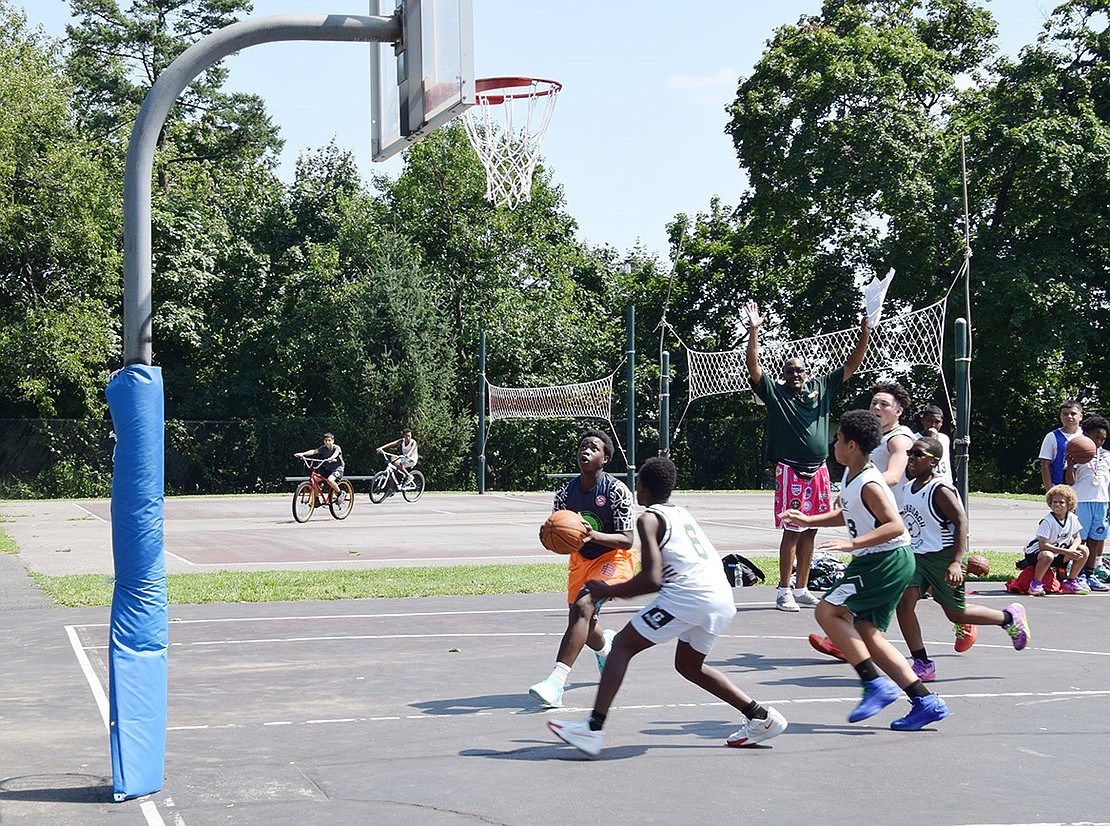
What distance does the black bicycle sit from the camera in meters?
33.1

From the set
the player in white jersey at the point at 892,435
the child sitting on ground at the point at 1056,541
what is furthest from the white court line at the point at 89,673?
the child sitting on ground at the point at 1056,541

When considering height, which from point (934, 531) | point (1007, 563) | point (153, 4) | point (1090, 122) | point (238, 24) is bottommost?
point (1007, 563)

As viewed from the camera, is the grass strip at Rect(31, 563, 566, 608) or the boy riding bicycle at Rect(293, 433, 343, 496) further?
the boy riding bicycle at Rect(293, 433, 343, 496)

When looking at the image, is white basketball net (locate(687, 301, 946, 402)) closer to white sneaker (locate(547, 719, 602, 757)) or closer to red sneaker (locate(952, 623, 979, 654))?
red sneaker (locate(952, 623, 979, 654))

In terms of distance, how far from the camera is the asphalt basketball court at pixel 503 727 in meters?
5.60

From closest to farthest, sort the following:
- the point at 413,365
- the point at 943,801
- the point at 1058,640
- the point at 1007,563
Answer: the point at 943,801 → the point at 1058,640 → the point at 1007,563 → the point at 413,365

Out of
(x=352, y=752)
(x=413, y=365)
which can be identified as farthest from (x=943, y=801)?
(x=413, y=365)

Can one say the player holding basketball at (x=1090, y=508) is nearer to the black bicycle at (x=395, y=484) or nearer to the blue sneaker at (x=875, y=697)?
the blue sneaker at (x=875, y=697)

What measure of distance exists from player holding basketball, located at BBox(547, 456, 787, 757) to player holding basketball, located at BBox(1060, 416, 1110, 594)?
26.9ft

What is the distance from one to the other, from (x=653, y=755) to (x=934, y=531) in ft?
9.30

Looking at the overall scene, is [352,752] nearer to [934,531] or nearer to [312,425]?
[934,531]

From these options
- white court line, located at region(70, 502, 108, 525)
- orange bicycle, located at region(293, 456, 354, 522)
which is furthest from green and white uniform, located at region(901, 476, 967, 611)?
white court line, located at region(70, 502, 108, 525)

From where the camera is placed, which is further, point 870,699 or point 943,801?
point 870,699

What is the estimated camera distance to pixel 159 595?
236 inches
